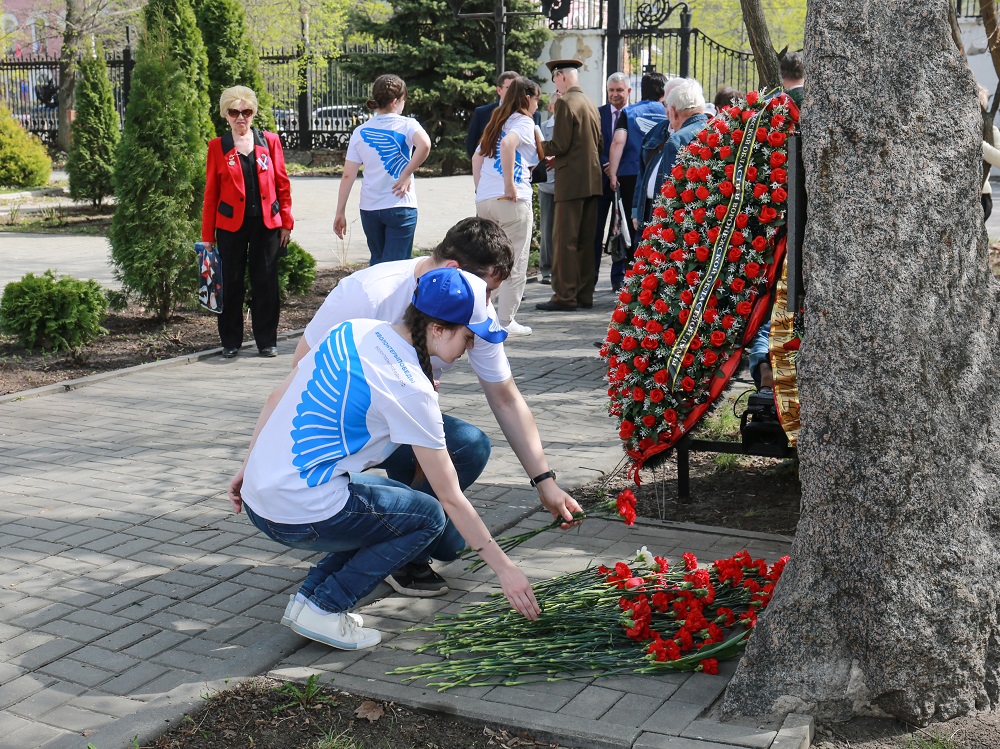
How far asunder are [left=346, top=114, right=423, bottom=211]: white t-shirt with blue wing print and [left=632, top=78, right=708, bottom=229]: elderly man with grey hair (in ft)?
6.55

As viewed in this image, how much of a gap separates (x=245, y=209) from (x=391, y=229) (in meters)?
1.27

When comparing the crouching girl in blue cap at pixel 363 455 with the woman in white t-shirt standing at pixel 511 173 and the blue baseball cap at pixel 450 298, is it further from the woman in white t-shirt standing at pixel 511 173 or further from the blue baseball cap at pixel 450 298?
the woman in white t-shirt standing at pixel 511 173

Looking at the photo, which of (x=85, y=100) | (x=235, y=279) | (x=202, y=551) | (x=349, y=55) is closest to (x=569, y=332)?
(x=235, y=279)

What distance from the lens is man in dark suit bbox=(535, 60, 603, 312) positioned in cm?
970

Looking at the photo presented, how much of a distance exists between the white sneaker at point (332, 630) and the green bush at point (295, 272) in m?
7.10

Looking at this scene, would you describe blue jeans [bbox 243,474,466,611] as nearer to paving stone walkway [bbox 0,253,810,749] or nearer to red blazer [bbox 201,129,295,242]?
paving stone walkway [bbox 0,253,810,749]

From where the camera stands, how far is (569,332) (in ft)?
30.8

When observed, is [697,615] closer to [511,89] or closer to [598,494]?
[598,494]

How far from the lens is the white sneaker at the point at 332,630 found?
3.69 m

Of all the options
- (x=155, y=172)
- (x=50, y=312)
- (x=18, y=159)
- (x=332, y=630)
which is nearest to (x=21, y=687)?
(x=332, y=630)

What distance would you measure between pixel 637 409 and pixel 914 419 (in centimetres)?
192

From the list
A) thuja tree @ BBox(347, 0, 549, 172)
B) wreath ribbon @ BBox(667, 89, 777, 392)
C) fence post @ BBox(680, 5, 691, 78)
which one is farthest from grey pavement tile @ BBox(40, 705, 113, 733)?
thuja tree @ BBox(347, 0, 549, 172)

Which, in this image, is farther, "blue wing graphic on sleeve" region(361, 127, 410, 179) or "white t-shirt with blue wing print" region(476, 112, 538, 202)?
"white t-shirt with blue wing print" region(476, 112, 538, 202)

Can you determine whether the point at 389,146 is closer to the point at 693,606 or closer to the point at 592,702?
the point at 693,606
